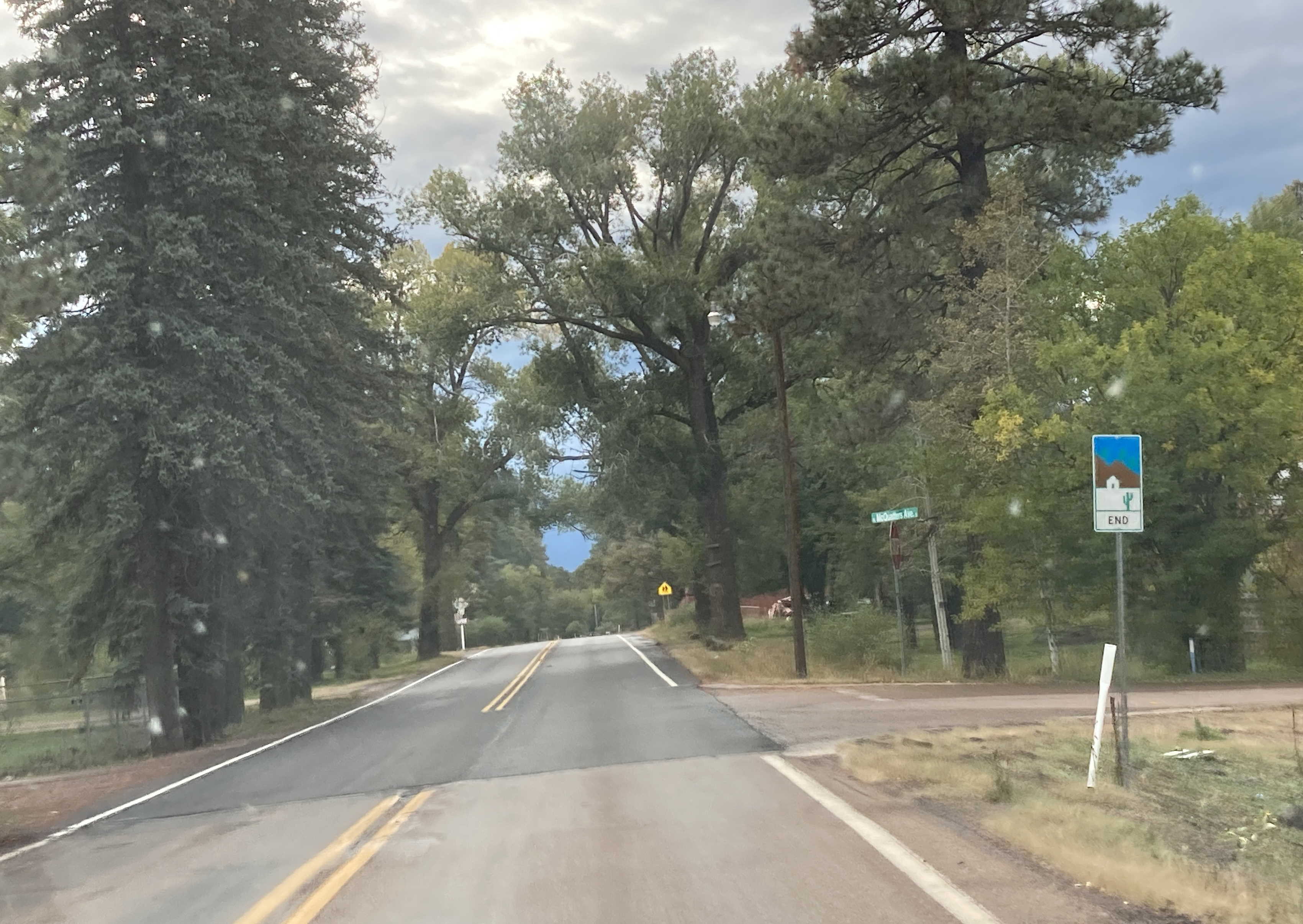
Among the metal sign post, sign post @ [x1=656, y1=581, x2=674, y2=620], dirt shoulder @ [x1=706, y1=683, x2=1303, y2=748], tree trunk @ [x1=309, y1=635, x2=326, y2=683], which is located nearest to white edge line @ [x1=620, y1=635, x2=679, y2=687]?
dirt shoulder @ [x1=706, y1=683, x2=1303, y2=748]

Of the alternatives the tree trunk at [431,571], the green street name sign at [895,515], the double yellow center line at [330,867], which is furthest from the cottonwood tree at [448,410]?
the double yellow center line at [330,867]

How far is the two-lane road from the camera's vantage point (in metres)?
6.44

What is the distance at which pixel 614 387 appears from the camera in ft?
108

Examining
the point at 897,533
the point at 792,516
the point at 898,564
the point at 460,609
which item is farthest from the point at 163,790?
the point at 460,609

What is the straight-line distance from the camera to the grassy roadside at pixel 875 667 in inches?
836

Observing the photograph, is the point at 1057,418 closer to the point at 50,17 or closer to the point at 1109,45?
the point at 1109,45

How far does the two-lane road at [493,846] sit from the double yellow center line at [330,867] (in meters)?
0.02

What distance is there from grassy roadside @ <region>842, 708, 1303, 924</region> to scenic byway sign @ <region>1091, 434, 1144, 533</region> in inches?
87.4

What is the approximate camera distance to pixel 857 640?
85.7 ft

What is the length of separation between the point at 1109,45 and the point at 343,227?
48.8 feet

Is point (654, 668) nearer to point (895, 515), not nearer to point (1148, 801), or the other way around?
point (895, 515)

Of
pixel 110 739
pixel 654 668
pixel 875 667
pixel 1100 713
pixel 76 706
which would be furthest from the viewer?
pixel 654 668

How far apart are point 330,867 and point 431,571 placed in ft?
136

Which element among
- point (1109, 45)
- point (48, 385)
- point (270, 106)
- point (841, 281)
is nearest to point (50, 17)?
point (270, 106)
